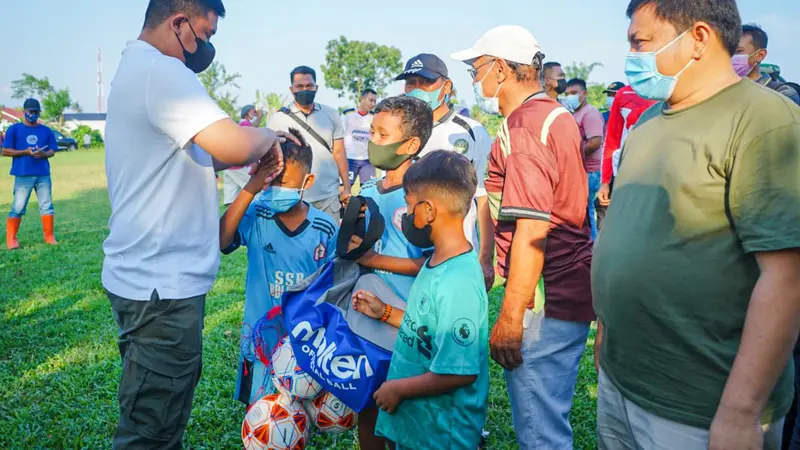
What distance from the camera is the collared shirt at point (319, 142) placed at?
21.0 ft

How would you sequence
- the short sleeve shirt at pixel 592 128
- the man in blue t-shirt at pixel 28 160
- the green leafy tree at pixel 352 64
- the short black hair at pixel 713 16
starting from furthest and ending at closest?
the green leafy tree at pixel 352 64 → the man in blue t-shirt at pixel 28 160 → the short sleeve shirt at pixel 592 128 → the short black hair at pixel 713 16

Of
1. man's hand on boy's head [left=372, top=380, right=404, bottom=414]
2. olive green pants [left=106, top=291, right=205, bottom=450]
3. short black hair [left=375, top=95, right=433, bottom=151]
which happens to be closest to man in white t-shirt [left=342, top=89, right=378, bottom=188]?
short black hair [left=375, top=95, right=433, bottom=151]

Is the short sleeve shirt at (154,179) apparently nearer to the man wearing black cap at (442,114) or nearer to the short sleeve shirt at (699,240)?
the short sleeve shirt at (699,240)

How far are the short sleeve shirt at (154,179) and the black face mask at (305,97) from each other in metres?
4.20

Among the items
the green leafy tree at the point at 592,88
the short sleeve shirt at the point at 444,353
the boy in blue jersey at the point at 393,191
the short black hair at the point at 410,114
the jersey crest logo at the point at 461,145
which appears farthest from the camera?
the green leafy tree at the point at 592,88

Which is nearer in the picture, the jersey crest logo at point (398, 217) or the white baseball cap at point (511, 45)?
the white baseball cap at point (511, 45)

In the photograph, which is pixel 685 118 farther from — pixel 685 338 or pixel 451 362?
pixel 451 362

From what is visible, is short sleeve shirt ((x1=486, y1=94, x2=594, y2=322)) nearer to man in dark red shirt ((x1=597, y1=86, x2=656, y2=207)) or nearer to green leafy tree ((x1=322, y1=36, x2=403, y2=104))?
man in dark red shirt ((x1=597, y1=86, x2=656, y2=207))

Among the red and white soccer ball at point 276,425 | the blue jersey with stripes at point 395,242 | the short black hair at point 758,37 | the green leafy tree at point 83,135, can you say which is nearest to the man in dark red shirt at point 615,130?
the short black hair at point 758,37

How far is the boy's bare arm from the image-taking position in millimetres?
2234

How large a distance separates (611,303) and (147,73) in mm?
1915

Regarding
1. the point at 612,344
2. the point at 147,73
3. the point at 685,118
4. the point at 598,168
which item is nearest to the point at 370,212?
the point at 147,73

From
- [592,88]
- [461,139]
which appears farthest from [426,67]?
[592,88]

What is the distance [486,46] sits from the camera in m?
2.75
